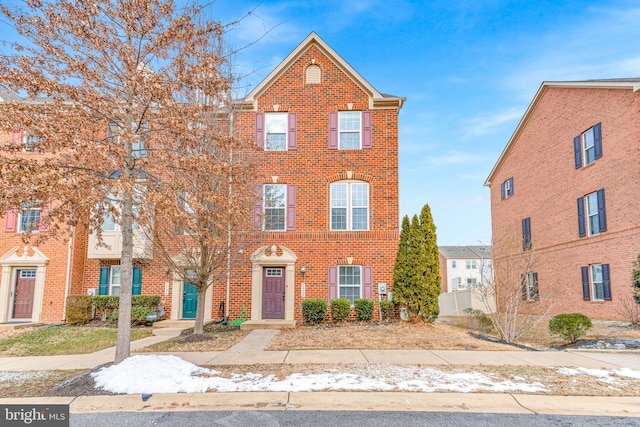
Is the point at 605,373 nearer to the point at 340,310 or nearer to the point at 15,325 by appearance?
the point at 340,310

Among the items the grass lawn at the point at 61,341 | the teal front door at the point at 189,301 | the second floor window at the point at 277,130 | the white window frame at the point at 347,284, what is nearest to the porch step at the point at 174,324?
the grass lawn at the point at 61,341

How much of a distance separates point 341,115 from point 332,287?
6930 millimetres

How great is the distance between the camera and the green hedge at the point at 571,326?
32.7 ft

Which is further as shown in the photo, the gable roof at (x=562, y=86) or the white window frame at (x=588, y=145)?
the white window frame at (x=588, y=145)

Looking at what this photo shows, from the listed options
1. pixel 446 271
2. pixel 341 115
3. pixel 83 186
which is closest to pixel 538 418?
pixel 83 186

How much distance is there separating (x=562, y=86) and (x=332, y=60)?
11272 millimetres

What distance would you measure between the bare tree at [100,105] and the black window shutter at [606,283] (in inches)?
657

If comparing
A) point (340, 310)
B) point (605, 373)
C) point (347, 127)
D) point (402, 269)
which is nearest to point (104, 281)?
point (340, 310)

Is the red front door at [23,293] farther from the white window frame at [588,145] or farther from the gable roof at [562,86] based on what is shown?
the gable roof at [562,86]

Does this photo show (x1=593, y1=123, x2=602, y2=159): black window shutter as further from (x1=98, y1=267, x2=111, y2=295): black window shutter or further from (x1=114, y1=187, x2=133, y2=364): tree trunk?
(x1=98, y1=267, x2=111, y2=295): black window shutter

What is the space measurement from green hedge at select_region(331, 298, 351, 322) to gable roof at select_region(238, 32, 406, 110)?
7.87 m

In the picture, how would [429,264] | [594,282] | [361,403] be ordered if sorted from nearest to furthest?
[361,403]
[429,264]
[594,282]

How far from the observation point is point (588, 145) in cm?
1739

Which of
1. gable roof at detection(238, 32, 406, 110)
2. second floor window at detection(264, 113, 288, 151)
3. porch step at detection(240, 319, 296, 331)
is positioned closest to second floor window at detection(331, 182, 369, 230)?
second floor window at detection(264, 113, 288, 151)
